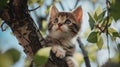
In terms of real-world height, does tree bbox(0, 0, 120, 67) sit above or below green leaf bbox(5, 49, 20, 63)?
below

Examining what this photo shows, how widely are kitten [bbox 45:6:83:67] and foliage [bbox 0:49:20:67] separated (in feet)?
9.03

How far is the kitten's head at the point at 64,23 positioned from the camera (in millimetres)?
3914

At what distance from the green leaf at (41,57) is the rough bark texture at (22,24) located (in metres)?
1.20

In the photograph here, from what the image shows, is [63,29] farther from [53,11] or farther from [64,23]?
[53,11]

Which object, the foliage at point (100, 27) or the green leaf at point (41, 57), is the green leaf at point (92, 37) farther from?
the green leaf at point (41, 57)

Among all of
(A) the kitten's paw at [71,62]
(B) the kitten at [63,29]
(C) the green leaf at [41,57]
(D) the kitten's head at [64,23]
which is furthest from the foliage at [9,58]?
(D) the kitten's head at [64,23]

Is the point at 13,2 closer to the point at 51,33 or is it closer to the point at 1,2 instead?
the point at 1,2

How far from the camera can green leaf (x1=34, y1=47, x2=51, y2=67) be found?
2.55 ft

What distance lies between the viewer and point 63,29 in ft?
13.0

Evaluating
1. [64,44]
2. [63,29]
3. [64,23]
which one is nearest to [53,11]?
[64,23]

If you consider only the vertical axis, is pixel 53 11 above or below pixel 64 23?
above

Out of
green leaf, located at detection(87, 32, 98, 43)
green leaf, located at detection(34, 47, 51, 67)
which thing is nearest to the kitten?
green leaf, located at detection(87, 32, 98, 43)

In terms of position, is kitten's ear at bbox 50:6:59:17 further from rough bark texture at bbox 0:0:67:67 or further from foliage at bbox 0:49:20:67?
foliage at bbox 0:49:20:67

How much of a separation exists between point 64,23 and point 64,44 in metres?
0.42
